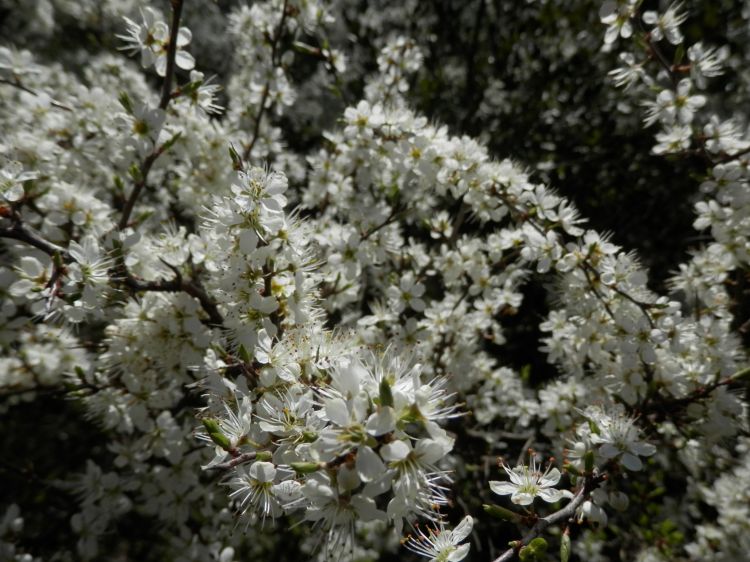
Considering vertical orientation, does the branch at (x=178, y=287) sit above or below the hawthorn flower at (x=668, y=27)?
below

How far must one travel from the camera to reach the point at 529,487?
1.35 m

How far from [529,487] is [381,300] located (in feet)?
4.96

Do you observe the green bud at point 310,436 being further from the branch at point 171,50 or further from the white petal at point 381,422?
the branch at point 171,50

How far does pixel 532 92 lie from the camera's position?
383 cm

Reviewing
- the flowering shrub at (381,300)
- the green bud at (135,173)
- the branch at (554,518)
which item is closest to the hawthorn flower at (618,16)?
the flowering shrub at (381,300)

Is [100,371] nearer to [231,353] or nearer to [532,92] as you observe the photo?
[231,353]

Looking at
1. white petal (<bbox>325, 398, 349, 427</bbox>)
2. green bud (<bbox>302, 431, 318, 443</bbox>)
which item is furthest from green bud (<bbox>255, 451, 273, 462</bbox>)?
white petal (<bbox>325, 398, 349, 427</bbox>)

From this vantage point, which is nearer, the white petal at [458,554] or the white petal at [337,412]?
the white petal at [337,412]

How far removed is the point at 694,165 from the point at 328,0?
2.95 meters

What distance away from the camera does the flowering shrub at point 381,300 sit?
1.30 metres

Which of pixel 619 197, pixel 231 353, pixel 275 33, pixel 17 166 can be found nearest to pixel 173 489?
pixel 231 353

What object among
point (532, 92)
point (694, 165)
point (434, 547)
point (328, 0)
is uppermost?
point (328, 0)

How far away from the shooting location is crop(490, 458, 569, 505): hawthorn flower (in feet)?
4.31

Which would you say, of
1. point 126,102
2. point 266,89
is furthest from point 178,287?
point 266,89
